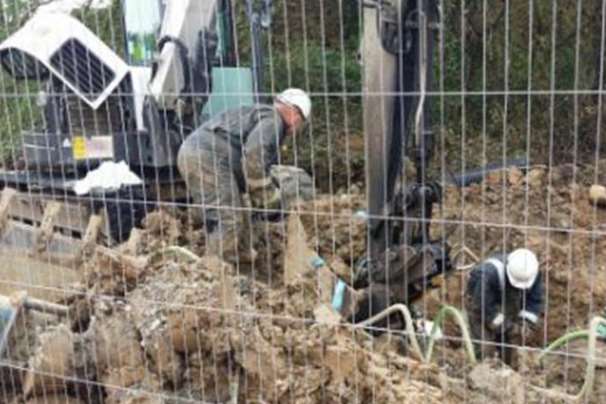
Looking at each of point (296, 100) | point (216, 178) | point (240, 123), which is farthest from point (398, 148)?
point (216, 178)

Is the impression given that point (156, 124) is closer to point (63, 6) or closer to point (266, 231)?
point (63, 6)

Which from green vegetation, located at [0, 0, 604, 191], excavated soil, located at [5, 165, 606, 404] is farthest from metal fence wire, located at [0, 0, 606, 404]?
green vegetation, located at [0, 0, 604, 191]

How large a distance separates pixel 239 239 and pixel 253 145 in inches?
24.5

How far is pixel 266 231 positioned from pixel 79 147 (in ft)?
5.68

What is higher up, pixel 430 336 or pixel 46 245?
pixel 46 245

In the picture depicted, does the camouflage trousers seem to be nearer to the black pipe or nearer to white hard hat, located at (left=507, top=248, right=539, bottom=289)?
white hard hat, located at (left=507, top=248, right=539, bottom=289)

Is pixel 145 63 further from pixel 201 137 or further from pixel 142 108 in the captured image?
pixel 201 137

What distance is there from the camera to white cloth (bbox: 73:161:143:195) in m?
5.27

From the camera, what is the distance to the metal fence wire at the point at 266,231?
323 centimetres

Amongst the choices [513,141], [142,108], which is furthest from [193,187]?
[513,141]

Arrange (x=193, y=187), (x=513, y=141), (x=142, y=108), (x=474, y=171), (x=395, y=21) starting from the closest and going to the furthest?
(x=395, y=21), (x=193, y=187), (x=142, y=108), (x=474, y=171), (x=513, y=141)

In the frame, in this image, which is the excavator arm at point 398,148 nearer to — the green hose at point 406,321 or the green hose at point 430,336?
the green hose at point 406,321

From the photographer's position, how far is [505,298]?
4.32 meters

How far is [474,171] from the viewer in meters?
7.25
